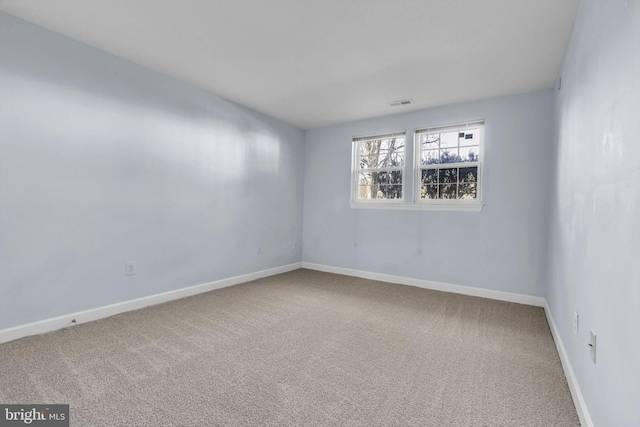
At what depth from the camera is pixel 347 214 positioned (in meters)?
4.88

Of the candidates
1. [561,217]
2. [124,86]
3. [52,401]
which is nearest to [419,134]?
[561,217]

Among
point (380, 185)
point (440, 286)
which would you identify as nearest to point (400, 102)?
point (380, 185)

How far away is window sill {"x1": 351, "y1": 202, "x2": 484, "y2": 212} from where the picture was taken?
383cm

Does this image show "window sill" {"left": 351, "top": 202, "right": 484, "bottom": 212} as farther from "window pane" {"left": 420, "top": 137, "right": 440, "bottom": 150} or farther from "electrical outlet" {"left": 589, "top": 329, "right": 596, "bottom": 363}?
"electrical outlet" {"left": 589, "top": 329, "right": 596, "bottom": 363}

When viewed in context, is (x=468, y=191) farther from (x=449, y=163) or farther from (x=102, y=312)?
(x=102, y=312)

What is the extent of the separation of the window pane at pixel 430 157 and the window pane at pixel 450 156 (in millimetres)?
63

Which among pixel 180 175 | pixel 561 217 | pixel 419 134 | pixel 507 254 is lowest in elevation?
pixel 507 254

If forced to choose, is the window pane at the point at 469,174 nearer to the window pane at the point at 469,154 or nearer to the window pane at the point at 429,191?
the window pane at the point at 469,154

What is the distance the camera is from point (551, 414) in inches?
62.4

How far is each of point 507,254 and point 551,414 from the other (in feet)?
7.67

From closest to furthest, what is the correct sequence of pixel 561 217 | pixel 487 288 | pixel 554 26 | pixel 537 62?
pixel 554 26 < pixel 561 217 < pixel 537 62 < pixel 487 288

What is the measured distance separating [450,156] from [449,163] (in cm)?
10

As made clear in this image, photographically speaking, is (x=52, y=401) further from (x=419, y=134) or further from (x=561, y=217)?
(x=419, y=134)

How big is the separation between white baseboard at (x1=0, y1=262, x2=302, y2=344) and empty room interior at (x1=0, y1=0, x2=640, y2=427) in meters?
0.02
